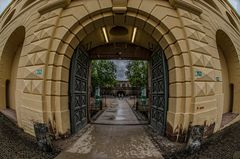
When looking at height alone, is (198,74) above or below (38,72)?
below

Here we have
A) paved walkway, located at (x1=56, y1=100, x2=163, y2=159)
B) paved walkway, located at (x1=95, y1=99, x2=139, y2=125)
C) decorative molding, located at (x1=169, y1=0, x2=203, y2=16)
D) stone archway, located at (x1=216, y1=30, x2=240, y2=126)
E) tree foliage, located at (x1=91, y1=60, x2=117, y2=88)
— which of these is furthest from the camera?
tree foliage, located at (x1=91, y1=60, x2=117, y2=88)

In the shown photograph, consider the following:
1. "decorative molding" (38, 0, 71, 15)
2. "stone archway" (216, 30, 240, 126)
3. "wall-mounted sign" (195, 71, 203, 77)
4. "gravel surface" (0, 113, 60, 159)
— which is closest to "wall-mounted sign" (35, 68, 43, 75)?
"gravel surface" (0, 113, 60, 159)

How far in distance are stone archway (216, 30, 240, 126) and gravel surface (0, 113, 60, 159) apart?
31.9 ft

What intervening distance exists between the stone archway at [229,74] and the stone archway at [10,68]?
1240 centimetres

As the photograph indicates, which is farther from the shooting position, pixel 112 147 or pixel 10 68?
pixel 10 68

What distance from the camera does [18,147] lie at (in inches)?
169

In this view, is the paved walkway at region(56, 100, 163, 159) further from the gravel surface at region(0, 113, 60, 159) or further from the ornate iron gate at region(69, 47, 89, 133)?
the ornate iron gate at region(69, 47, 89, 133)

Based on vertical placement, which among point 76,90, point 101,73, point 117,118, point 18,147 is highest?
point 101,73

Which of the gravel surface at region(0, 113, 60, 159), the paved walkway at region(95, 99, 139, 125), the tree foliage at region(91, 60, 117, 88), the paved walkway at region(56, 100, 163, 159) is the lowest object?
the paved walkway at region(95, 99, 139, 125)

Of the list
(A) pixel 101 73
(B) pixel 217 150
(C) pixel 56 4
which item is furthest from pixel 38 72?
(A) pixel 101 73

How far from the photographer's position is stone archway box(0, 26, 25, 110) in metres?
9.15

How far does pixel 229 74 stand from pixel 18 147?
1163 cm

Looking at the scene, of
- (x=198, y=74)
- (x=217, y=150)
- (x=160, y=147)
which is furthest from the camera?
(x=198, y=74)

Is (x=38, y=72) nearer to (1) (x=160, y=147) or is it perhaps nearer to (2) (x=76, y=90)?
(2) (x=76, y=90)
